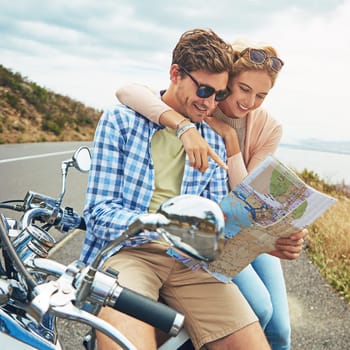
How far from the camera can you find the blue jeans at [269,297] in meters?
1.76

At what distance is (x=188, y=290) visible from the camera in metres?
1.63

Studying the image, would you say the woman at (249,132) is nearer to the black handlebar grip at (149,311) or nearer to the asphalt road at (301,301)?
the black handlebar grip at (149,311)

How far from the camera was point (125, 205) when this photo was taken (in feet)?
5.85

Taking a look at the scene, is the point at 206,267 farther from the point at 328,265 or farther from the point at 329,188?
the point at 329,188

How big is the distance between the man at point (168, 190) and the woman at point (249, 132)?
0.20ft

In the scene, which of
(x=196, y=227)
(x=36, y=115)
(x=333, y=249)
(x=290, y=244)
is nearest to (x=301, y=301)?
(x=333, y=249)

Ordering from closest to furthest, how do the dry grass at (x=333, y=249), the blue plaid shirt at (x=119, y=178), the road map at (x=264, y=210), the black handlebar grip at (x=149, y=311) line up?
the black handlebar grip at (x=149, y=311) < the road map at (x=264, y=210) < the blue plaid shirt at (x=119, y=178) < the dry grass at (x=333, y=249)

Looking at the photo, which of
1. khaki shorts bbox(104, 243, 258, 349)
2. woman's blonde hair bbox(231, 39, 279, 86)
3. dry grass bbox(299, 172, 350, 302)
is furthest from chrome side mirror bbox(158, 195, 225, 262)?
dry grass bbox(299, 172, 350, 302)

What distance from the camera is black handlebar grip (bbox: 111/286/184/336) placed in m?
0.98

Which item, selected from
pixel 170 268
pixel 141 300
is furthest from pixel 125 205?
pixel 141 300

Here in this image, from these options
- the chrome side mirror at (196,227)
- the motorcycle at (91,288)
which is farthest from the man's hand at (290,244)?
the chrome side mirror at (196,227)

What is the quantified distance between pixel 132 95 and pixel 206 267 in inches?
28.4

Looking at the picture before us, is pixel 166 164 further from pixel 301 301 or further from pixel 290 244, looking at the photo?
pixel 301 301

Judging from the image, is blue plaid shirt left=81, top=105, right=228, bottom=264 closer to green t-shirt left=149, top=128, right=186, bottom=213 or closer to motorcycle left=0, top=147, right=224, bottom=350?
green t-shirt left=149, top=128, right=186, bottom=213
